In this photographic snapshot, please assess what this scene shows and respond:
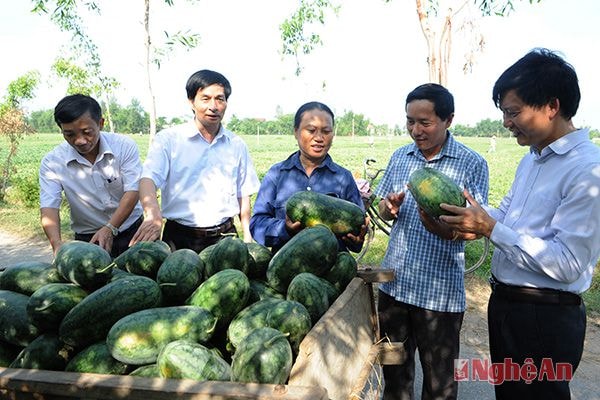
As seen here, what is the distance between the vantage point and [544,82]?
2217 mm

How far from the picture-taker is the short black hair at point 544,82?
A: 2219 mm

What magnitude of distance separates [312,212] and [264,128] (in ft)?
350

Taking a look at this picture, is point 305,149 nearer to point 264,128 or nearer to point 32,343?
point 32,343

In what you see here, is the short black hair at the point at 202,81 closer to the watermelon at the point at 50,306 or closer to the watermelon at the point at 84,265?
the watermelon at the point at 84,265

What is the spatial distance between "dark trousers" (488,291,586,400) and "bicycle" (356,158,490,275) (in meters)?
0.71

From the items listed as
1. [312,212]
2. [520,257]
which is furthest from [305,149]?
[520,257]

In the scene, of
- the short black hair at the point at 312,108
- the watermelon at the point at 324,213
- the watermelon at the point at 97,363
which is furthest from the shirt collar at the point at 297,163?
the watermelon at the point at 97,363

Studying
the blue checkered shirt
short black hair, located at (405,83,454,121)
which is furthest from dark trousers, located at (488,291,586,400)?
short black hair, located at (405,83,454,121)

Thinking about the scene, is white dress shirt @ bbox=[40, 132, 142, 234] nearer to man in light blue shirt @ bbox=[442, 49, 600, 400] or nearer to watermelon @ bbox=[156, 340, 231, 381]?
watermelon @ bbox=[156, 340, 231, 381]

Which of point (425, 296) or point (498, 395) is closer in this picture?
point (498, 395)

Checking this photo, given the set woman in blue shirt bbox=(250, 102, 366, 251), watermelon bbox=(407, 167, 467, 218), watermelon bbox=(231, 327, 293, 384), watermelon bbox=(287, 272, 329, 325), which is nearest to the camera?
watermelon bbox=(231, 327, 293, 384)

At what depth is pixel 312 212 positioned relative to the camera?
2.78m

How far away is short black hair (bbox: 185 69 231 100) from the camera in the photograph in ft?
12.0

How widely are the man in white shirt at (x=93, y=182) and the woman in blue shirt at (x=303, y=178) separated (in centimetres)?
118
